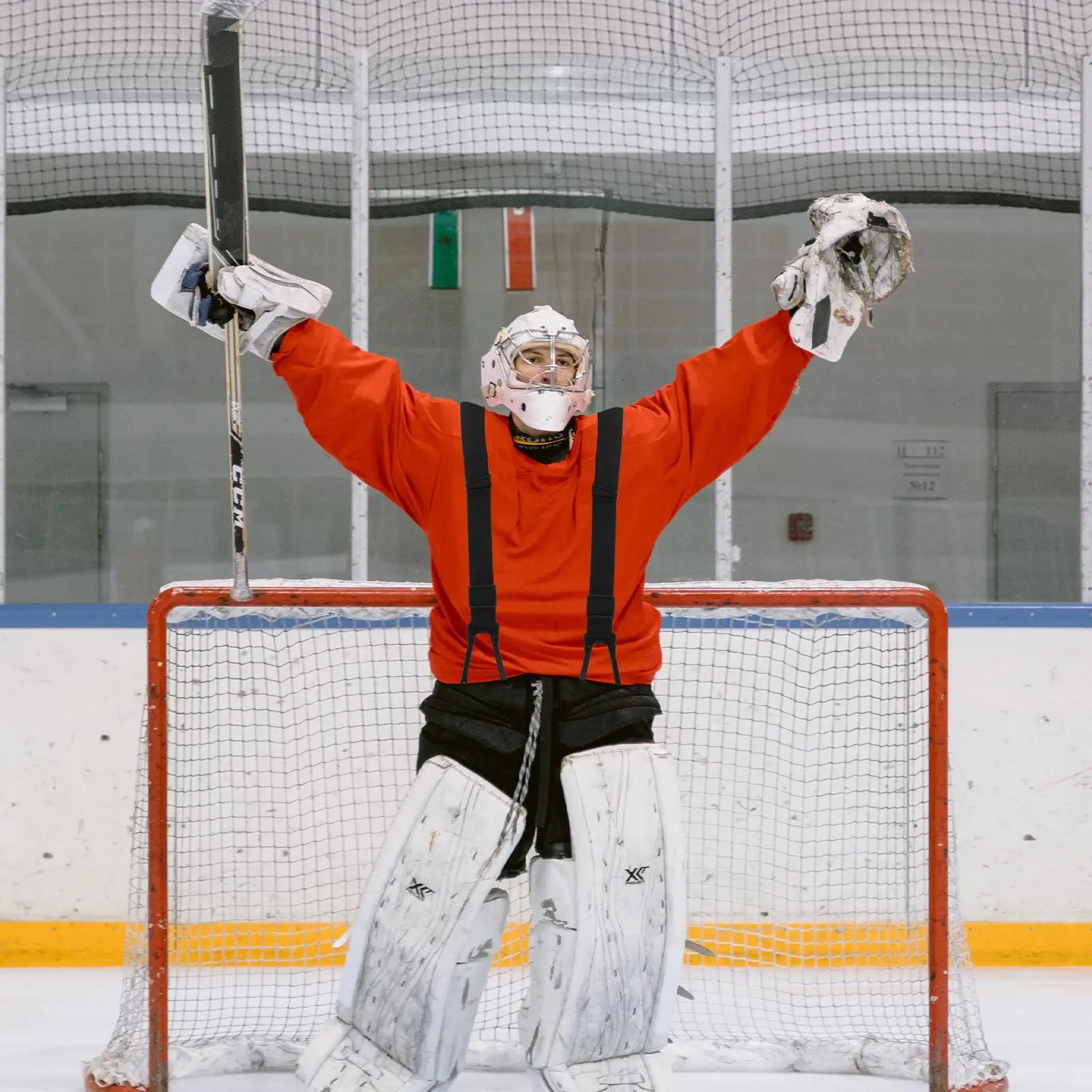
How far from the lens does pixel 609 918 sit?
1961 millimetres

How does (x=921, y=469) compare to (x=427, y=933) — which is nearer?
(x=427, y=933)

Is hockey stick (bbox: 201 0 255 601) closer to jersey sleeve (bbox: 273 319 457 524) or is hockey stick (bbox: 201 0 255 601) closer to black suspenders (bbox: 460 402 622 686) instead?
jersey sleeve (bbox: 273 319 457 524)

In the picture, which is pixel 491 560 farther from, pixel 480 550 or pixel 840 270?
pixel 840 270

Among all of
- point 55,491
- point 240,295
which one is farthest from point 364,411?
point 55,491

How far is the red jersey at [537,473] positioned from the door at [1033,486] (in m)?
2.70

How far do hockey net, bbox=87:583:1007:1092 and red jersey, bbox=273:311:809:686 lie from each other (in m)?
0.86

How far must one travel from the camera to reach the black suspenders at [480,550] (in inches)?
77.4

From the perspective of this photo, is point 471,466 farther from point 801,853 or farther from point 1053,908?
point 1053,908

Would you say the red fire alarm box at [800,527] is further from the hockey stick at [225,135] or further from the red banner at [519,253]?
the hockey stick at [225,135]

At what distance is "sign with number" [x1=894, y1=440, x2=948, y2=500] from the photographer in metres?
4.54

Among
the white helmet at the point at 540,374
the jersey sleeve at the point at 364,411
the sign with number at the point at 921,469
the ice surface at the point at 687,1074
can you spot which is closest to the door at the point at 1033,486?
the sign with number at the point at 921,469

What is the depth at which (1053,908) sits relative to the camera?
3.19 metres

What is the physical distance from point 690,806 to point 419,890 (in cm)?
119

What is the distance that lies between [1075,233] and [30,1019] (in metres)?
3.80
